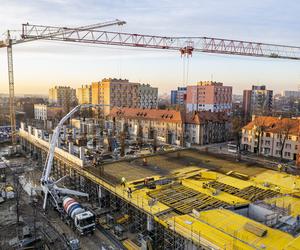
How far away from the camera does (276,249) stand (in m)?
8.65

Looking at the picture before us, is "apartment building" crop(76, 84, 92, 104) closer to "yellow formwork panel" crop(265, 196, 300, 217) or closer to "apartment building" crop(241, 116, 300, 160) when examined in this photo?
"apartment building" crop(241, 116, 300, 160)

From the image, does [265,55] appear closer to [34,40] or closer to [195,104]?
[195,104]

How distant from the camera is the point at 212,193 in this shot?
47.0 ft

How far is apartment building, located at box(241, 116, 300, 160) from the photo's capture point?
28.6 metres

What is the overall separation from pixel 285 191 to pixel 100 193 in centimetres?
1115

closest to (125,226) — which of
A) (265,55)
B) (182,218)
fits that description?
(182,218)

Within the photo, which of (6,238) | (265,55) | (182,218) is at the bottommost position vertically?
(6,238)

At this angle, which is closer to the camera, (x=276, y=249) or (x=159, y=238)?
(x=276, y=249)

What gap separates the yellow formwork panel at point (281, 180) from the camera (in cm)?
1556

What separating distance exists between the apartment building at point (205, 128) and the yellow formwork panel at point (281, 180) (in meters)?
16.8

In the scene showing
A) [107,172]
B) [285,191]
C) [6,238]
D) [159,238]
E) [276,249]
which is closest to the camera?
[276,249]

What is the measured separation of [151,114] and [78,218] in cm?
2830

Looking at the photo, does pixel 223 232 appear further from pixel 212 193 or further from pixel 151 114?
pixel 151 114

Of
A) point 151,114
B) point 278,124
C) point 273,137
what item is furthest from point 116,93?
point 273,137
